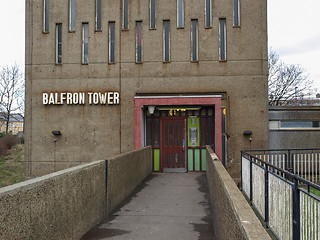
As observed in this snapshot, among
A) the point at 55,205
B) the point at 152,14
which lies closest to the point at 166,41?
the point at 152,14

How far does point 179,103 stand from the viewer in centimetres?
1319

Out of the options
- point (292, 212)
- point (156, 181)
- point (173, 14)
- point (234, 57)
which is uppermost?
point (173, 14)

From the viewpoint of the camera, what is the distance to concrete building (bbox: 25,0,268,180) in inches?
527

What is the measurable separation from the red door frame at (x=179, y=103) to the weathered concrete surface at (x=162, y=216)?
3.02 meters

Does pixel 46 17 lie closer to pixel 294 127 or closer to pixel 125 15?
pixel 125 15

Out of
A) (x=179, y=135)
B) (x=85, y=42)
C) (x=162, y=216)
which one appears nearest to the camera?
(x=162, y=216)

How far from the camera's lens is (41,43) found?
14453 millimetres

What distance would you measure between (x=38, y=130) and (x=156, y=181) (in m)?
6.63

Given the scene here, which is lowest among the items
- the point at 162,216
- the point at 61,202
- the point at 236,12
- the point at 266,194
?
the point at 162,216

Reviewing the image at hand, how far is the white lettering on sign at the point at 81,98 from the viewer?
13.7 m

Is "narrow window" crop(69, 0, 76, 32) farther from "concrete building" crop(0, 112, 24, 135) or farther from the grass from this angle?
"concrete building" crop(0, 112, 24, 135)

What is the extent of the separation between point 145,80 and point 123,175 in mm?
6557

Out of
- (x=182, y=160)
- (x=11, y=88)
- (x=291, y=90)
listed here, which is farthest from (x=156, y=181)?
(x=11, y=88)

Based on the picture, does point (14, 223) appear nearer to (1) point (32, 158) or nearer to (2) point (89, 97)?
(2) point (89, 97)
